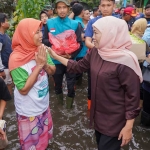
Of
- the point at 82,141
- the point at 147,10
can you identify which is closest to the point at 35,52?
the point at 82,141

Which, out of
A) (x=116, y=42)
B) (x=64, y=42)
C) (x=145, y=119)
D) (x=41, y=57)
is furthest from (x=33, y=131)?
(x=145, y=119)

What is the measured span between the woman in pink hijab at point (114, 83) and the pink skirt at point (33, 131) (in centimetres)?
64

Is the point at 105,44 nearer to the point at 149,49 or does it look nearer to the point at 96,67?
the point at 96,67

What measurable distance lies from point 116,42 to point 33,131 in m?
1.29

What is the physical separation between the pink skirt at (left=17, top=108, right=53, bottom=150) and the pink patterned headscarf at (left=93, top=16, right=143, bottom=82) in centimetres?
105

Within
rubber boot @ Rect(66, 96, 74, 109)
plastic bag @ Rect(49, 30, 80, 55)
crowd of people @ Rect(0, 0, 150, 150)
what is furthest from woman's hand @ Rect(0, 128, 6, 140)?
rubber boot @ Rect(66, 96, 74, 109)

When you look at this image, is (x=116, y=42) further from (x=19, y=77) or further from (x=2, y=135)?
(x=2, y=135)

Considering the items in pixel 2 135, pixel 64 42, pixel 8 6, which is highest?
pixel 64 42

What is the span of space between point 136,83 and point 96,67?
38 centimetres

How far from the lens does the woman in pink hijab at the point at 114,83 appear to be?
184cm

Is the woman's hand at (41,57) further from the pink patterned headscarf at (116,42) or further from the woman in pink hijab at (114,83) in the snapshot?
the pink patterned headscarf at (116,42)

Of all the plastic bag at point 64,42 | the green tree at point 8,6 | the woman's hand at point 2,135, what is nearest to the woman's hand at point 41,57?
the woman's hand at point 2,135

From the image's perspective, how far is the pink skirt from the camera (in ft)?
7.74

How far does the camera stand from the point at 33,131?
2.37m
